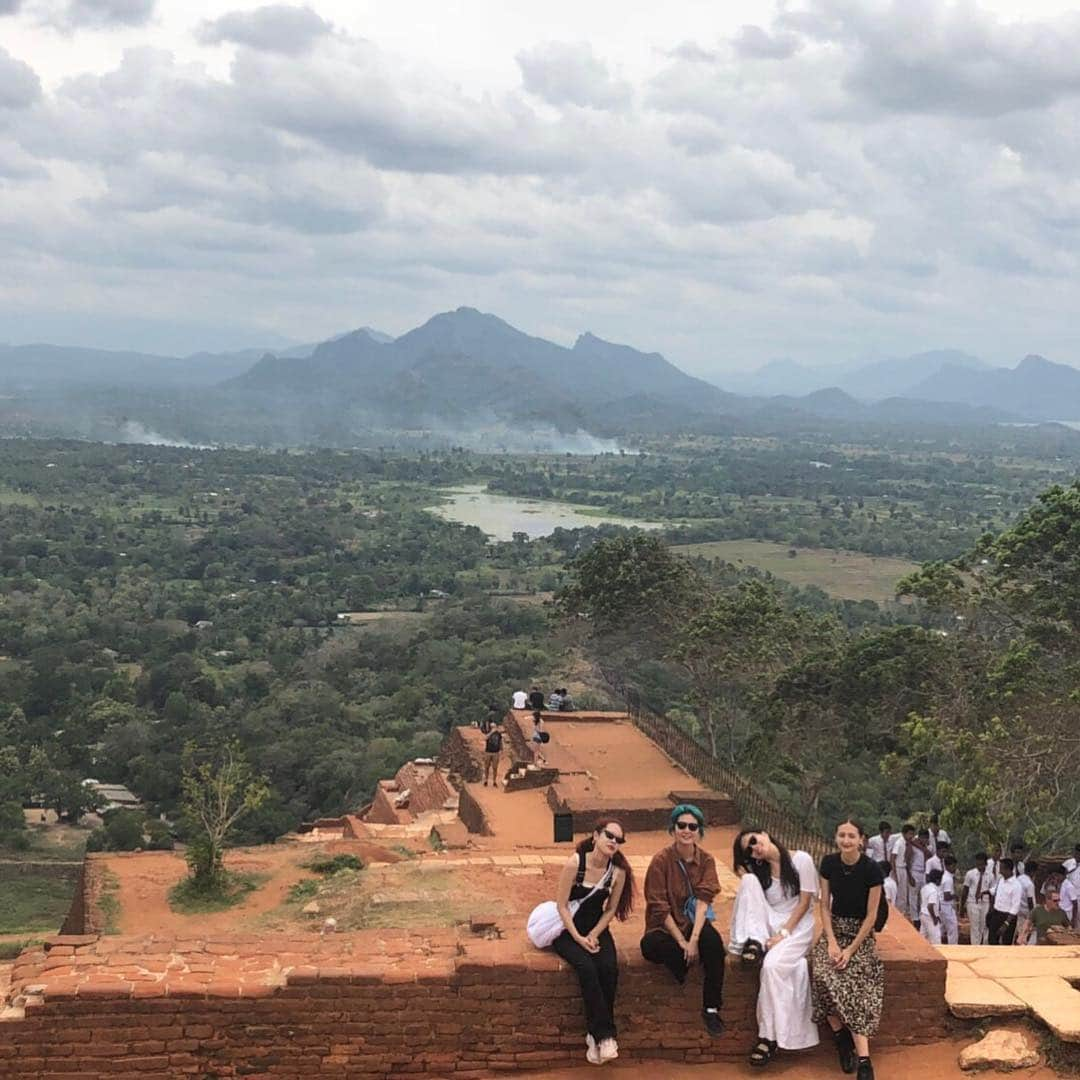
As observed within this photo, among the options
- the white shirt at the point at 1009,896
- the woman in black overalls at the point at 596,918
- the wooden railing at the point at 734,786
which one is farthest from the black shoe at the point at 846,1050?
the wooden railing at the point at 734,786

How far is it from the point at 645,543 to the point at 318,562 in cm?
5979

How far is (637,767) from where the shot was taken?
17141 millimetres

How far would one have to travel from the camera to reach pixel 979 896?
931 cm

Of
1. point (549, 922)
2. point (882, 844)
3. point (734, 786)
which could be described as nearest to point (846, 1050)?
point (549, 922)

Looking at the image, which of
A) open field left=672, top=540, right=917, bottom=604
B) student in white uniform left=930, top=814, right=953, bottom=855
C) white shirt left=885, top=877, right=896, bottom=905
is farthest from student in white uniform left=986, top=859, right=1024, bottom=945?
open field left=672, top=540, right=917, bottom=604

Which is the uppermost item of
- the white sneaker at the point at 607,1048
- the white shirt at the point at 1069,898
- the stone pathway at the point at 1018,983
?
the stone pathway at the point at 1018,983

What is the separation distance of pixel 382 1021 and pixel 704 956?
180cm

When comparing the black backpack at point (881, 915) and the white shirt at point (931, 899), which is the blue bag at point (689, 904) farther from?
the white shirt at point (931, 899)

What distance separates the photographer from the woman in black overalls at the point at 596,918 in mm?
5824

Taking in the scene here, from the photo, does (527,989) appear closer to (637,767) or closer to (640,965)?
(640,965)

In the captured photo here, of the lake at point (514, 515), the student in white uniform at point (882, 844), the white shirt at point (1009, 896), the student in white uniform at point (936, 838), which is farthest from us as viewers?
the lake at point (514, 515)

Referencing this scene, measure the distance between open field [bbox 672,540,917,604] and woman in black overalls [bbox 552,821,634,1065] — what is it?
60.3 m

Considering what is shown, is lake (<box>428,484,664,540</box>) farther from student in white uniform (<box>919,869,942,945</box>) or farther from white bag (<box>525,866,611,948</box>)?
white bag (<box>525,866,611,948</box>)

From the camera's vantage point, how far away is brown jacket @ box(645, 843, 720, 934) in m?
5.98
